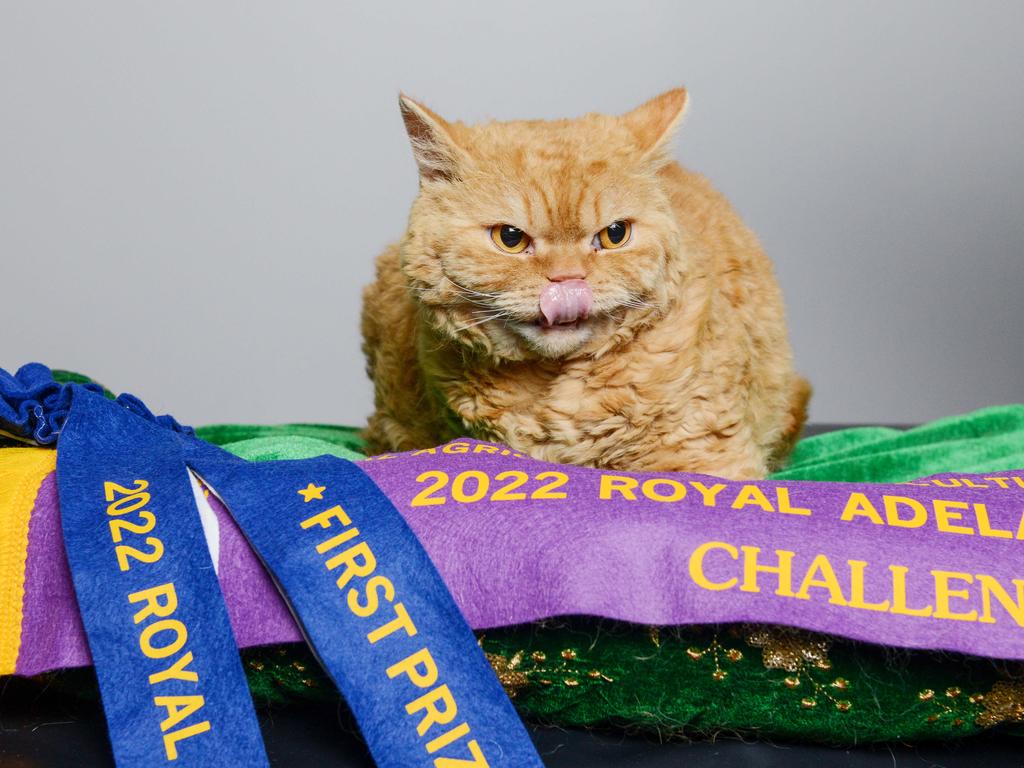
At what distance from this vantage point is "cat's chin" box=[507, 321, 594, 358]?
136 cm

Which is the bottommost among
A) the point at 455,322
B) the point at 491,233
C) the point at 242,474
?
the point at 242,474

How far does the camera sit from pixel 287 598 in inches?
41.8

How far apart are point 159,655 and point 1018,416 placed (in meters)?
1.59

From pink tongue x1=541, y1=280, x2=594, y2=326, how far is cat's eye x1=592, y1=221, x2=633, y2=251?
95mm

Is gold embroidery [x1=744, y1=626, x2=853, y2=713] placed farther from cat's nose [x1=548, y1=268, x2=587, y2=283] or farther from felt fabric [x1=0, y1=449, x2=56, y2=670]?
felt fabric [x1=0, y1=449, x2=56, y2=670]

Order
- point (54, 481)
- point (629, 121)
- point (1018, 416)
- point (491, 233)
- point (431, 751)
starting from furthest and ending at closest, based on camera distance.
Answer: point (1018, 416) → point (629, 121) → point (491, 233) → point (54, 481) → point (431, 751)

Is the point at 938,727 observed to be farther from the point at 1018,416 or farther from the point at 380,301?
the point at 380,301

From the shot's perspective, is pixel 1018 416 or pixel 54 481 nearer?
pixel 54 481

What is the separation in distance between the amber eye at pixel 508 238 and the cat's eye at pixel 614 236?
0.10 meters

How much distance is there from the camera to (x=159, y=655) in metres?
1.00

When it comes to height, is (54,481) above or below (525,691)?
above

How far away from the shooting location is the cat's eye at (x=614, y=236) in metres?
1.40

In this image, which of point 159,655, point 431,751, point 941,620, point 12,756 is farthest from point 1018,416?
point 12,756

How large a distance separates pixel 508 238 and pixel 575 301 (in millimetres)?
143
